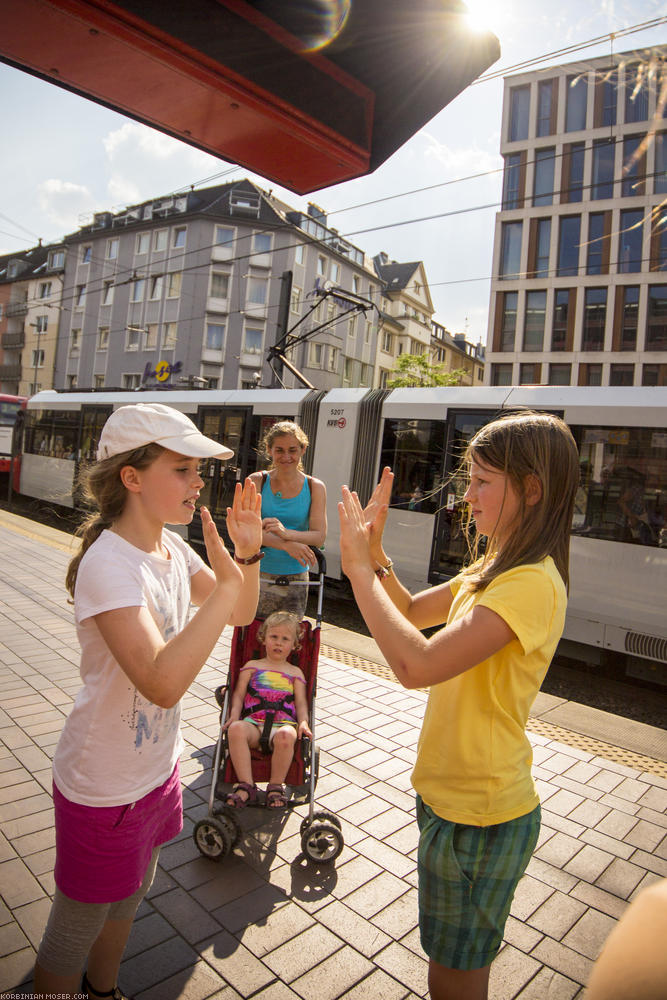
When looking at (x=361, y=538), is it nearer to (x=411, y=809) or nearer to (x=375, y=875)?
(x=375, y=875)

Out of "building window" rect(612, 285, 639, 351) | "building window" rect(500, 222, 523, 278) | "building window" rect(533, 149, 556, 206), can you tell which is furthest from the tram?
"building window" rect(533, 149, 556, 206)

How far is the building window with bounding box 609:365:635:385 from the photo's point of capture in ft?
107

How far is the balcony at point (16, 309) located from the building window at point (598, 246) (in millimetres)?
44330

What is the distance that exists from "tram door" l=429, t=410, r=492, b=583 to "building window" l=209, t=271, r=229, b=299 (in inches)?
1427

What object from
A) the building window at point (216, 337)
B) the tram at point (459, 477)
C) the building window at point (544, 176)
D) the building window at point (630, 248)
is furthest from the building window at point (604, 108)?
the tram at point (459, 477)

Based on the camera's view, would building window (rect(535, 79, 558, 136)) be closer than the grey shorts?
No

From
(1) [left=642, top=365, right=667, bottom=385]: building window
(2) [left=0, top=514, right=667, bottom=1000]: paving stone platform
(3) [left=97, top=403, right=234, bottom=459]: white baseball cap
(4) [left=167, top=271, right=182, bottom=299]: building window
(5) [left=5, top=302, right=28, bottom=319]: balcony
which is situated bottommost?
(2) [left=0, top=514, right=667, bottom=1000]: paving stone platform

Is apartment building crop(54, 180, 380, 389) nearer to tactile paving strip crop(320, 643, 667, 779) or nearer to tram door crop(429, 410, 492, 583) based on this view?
tram door crop(429, 410, 492, 583)

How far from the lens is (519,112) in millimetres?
35594

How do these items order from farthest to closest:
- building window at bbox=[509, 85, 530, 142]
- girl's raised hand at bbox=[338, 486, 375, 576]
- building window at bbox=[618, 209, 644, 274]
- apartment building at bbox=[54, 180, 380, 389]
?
apartment building at bbox=[54, 180, 380, 389]
building window at bbox=[509, 85, 530, 142]
building window at bbox=[618, 209, 644, 274]
girl's raised hand at bbox=[338, 486, 375, 576]

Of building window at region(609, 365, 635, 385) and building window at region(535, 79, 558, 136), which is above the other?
building window at region(535, 79, 558, 136)

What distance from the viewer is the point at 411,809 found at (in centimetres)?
359

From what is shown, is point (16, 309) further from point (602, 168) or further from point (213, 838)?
point (213, 838)

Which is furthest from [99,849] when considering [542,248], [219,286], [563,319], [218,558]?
[219,286]
